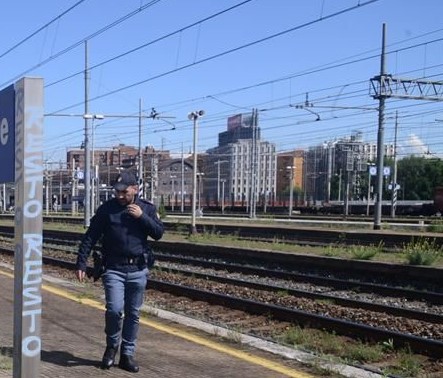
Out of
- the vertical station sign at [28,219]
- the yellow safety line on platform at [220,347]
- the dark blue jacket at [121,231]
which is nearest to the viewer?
the vertical station sign at [28,219]

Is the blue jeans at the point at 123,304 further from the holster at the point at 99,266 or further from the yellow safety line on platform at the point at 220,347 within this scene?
the yellow safety line on platform at the point at 220,347

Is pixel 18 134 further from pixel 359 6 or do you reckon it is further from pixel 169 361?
pixel 359 6

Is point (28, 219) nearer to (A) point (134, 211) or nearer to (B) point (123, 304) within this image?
(A) point (134, 211)

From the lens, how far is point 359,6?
13719mm

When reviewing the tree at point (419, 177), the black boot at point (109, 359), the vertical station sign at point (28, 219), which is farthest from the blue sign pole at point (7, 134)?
the tree at point (419, 177)

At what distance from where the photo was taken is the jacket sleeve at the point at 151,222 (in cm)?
600

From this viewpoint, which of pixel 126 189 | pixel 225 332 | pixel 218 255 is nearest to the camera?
pixel 126 189

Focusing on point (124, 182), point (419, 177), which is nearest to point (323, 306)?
point (124, 182)

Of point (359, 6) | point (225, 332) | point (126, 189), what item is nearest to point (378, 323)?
point (225, 332)

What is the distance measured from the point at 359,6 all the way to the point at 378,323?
6602mm

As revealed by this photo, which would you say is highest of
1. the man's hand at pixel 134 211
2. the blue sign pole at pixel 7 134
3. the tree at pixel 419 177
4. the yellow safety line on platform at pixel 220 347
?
the tree at pixel 419 177

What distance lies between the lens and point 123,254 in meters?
6.04

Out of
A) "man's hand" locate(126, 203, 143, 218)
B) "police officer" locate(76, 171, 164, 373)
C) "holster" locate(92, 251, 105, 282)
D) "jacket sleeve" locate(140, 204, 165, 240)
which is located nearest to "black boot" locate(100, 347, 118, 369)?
"police officer" locate(76, 171, 164, 373)

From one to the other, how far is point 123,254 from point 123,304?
47 cm
